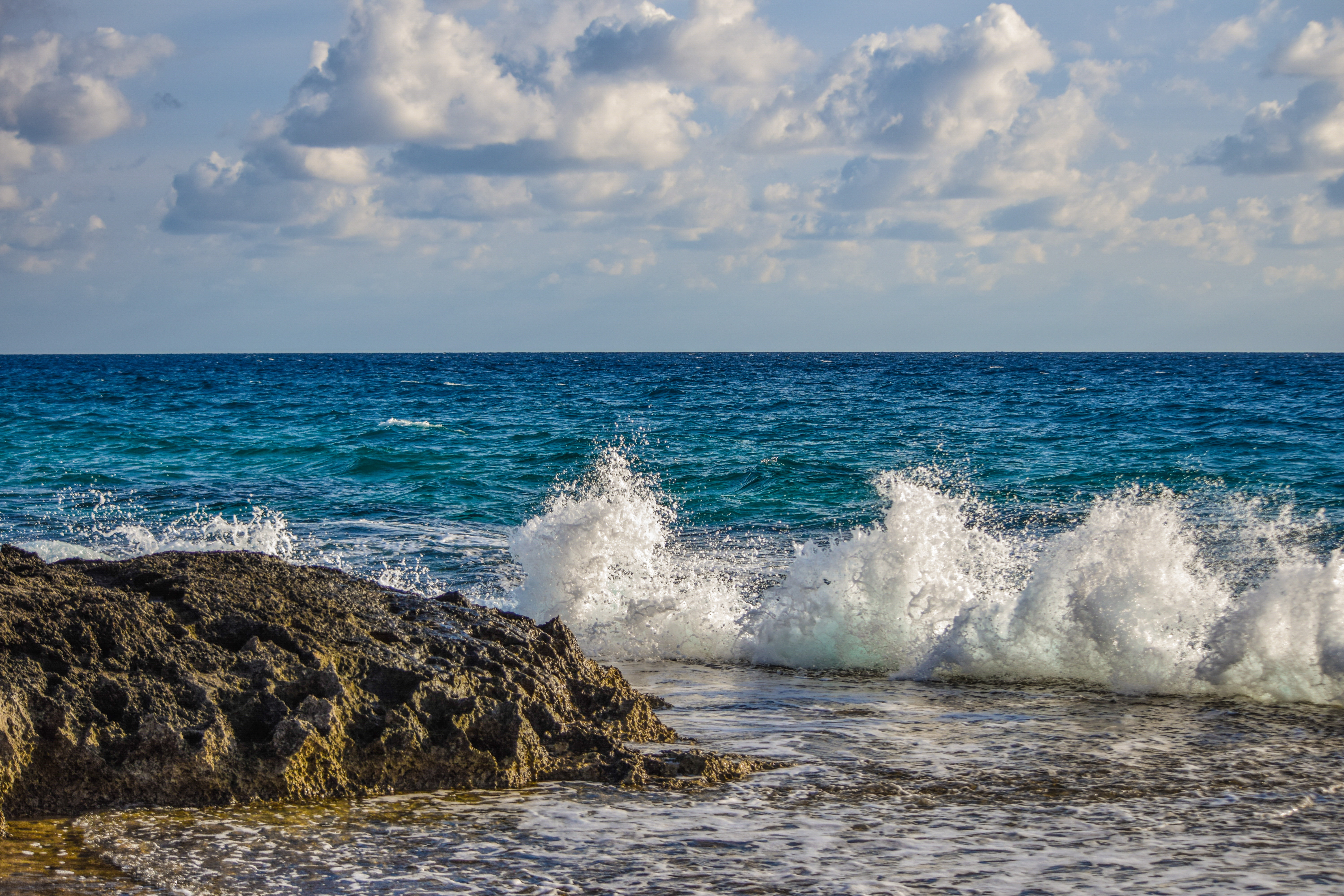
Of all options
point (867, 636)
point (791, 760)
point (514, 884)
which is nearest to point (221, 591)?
point (514, 884)

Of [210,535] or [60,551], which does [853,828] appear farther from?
[210,535]

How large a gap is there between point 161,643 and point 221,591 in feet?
1.63

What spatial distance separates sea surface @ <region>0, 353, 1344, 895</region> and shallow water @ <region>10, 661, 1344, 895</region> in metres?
0.02

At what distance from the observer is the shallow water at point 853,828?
10.8ft

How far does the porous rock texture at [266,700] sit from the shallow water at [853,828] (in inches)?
5.3

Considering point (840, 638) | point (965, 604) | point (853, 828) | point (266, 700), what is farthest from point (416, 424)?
point (853, 828)

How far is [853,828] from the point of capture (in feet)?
12.3

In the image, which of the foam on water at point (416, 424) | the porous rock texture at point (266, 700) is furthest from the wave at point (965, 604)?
the foam on water at point (416, 424)

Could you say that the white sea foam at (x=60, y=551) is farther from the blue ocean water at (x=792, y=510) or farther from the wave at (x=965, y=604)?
the wave at (x=965, y=604)

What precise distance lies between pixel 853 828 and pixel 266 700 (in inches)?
86.9

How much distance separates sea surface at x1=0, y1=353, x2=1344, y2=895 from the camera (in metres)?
3.44

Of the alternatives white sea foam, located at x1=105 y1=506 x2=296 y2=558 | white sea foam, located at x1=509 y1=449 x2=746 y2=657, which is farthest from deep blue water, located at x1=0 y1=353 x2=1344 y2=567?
white sea foam, located at x1=509 y1=449 x2=746 y2=657

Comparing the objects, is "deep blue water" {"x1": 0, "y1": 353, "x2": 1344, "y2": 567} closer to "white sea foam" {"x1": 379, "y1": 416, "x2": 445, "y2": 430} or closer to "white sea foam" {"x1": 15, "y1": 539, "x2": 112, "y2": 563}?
"white sea foam" {"x1": 379, "y1": 416, "x2": 445, "y2": 430}

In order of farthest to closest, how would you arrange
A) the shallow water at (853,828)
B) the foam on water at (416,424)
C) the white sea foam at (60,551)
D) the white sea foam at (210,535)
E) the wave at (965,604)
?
the foam on water at (416,424)
the white sea foam at (210,535)
the white sea foam at (60,551)
the wave at (965,604)
the shallow water at (853,828)
